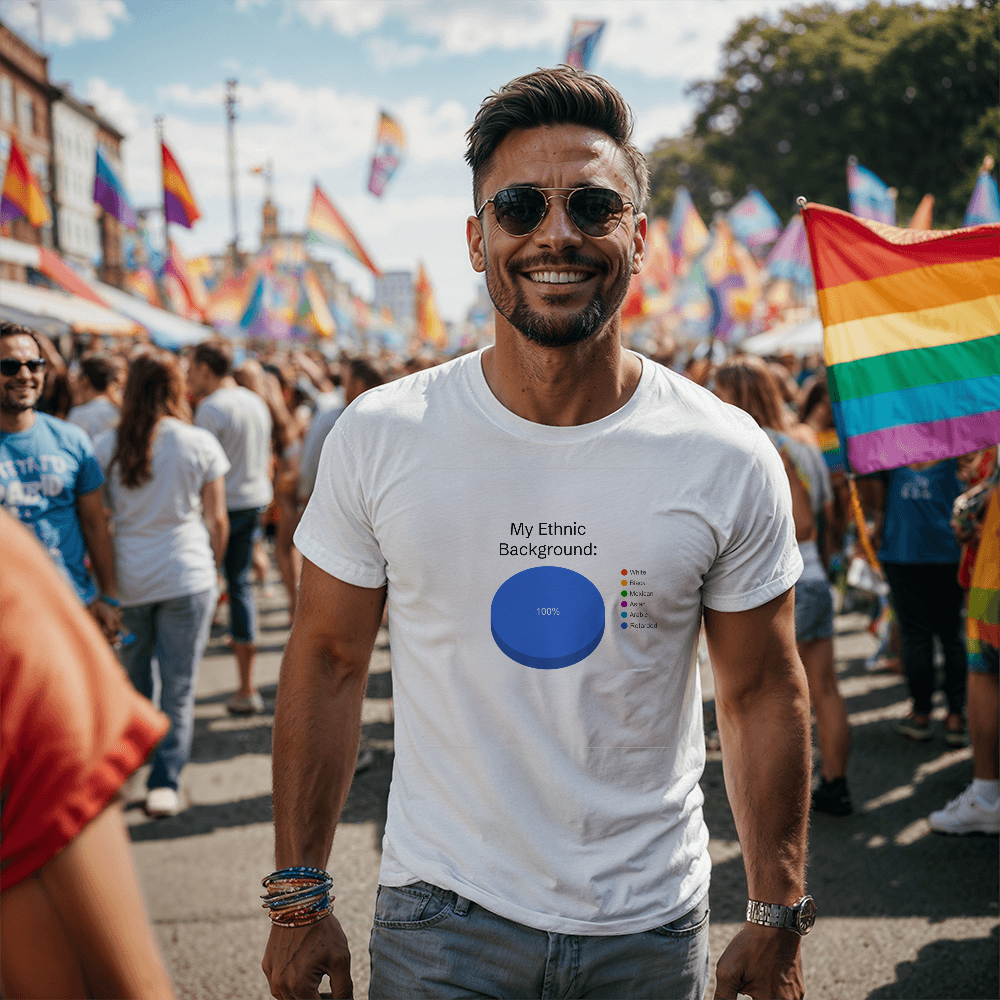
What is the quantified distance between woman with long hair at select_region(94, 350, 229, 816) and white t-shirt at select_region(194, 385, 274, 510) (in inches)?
58.8

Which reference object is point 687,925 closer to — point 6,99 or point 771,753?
point 771,753

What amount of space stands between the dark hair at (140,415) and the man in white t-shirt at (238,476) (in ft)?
5.08

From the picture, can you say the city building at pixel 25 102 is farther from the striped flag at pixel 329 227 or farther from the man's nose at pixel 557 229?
the man's nose at pixel 557 229

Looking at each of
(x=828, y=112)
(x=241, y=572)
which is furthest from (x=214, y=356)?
(x=828, y=112)

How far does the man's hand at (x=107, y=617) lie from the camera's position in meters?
4.57

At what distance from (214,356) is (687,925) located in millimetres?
5338

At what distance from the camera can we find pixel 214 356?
6.35 meters

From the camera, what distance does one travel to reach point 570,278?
6.09 ft

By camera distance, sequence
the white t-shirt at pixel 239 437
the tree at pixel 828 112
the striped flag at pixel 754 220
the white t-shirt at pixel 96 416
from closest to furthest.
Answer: the white t-shirt at pixel 96 416 → the white t-shirt at pixel 239 437 → the striped flag at pixel 754 220 → the tree at pixel 828 112

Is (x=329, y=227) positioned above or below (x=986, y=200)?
above

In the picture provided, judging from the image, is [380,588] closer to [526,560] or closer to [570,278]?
[526,560]

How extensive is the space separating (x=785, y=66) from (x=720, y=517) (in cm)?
4086

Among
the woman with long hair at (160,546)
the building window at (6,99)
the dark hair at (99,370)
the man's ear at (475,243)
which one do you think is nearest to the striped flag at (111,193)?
the dark hair at (99,370)

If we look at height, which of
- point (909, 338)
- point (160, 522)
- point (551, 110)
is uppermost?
point (551, 110)
